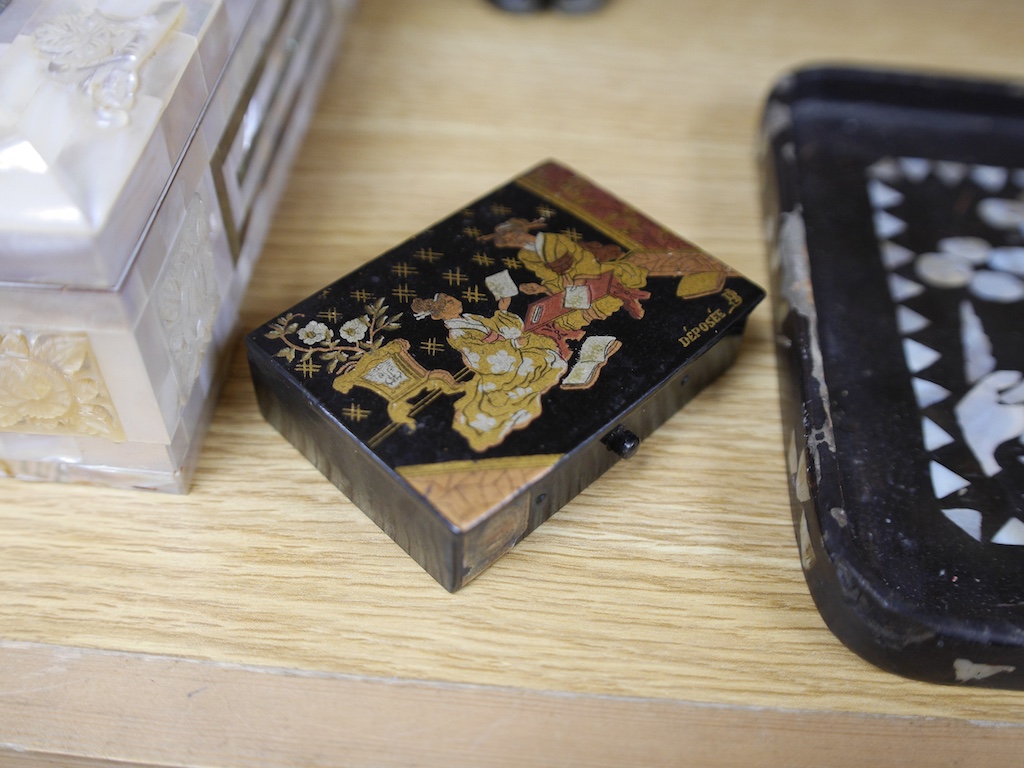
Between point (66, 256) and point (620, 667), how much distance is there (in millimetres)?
339

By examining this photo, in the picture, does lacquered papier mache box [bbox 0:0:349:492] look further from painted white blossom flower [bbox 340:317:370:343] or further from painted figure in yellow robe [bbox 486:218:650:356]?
painted figure in yellow robe [bbox 486:218:650:356]

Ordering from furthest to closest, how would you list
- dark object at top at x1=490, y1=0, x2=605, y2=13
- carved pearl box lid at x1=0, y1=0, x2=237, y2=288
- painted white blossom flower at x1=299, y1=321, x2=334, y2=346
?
1. dark object at top at x1=490, y1=0, x2=605, y2=13
2. painted white blossom flower at x1=299, y1=321, x2=334, y2=346
3. carved pearl box lid at x1=0, y1=0, x2=237, y2=288

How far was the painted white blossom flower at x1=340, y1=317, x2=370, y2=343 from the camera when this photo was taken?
0.53m

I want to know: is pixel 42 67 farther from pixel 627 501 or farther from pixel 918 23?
pixel 918 23

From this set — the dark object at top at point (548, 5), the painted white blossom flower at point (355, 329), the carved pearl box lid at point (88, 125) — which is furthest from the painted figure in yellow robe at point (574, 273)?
the dark object at top at point (548, 5)

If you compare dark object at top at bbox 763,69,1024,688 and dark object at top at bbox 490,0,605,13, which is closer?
dark object at top at bbox 763,69,1024,688

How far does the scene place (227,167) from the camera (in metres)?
0.59

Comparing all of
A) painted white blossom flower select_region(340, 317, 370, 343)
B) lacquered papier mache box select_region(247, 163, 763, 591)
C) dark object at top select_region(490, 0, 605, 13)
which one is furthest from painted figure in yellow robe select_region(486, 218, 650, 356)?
dark object at top select_region(490, 0, 605, 13)

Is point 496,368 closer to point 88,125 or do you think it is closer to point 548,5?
point 88,125

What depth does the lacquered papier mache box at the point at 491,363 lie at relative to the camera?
1.55 ft

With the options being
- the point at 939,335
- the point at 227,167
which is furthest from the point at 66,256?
the point at 939,335

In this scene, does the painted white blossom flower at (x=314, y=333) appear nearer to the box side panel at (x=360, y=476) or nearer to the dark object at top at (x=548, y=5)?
the box side panel at (x=360, y=476)

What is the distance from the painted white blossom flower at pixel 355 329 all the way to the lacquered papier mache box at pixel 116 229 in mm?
90

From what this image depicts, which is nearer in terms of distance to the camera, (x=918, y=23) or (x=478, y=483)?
(x=478, y=483)
